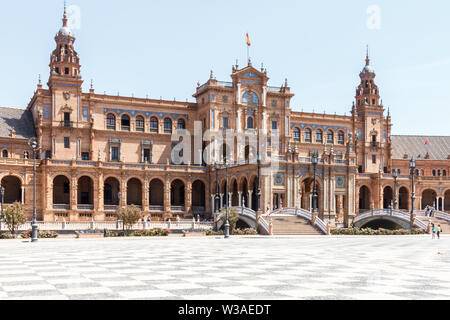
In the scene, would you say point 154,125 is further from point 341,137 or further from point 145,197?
point 341,137

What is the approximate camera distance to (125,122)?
74.1 m

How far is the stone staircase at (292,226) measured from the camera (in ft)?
172

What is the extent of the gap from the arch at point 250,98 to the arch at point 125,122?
1557 centimetres

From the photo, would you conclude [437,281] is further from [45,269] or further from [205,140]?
[205,140]

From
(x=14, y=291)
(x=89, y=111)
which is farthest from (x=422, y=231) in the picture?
(x=14, y=291)

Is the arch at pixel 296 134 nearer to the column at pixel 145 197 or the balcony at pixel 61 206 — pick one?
the column at pixel 145 197

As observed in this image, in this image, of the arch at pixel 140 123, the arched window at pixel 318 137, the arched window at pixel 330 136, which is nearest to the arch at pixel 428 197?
the arched window at pixel 330 136

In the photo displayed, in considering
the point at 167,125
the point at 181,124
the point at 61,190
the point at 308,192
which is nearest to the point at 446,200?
the point at 308,192

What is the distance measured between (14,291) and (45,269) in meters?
4.89

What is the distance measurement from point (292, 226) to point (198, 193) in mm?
25022

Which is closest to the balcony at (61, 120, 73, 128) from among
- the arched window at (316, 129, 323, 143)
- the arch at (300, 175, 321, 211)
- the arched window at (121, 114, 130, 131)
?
the arched window at (121, 114, 130, 131)

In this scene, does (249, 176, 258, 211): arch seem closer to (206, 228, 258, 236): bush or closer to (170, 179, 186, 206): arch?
(206, 228, 258, 236): bush

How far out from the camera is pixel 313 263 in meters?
19.6

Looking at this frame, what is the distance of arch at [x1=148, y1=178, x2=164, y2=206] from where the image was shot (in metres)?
74.4
